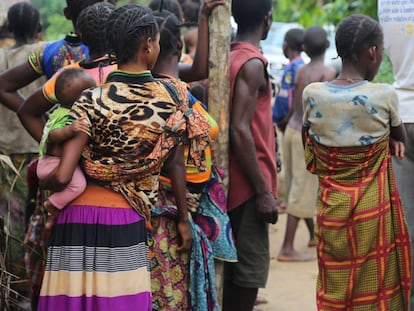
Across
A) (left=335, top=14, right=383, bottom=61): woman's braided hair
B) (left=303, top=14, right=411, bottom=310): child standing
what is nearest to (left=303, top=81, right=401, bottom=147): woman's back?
(left=303, top=14, right=411, bottom=310): child standing

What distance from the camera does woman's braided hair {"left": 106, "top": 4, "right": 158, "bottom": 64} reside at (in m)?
3.30

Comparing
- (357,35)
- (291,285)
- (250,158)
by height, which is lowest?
(291,285)

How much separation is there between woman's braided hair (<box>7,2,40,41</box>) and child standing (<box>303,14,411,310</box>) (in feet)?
6.67

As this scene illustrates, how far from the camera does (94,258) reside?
3330 mm

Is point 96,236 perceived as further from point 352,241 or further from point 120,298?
point 352,241

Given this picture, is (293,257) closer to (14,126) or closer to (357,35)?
(14,126)

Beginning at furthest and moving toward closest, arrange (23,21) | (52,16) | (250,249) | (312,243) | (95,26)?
(52,16) → (312,243) → (23,21) → (250,249) → (95,26)

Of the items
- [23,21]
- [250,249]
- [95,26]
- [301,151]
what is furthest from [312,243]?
[95,26]

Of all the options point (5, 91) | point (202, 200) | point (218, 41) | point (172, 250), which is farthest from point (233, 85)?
point (5, 91)

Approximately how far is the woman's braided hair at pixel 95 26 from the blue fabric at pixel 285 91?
4.53 meters

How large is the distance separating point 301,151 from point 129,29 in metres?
4.25

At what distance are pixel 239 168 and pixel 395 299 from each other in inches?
42.1

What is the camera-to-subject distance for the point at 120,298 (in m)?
3.32

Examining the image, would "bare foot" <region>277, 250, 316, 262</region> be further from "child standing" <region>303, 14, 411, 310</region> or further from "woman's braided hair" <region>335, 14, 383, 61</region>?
"woman's braided hair" <region>335, 14, 383, 61</region>
